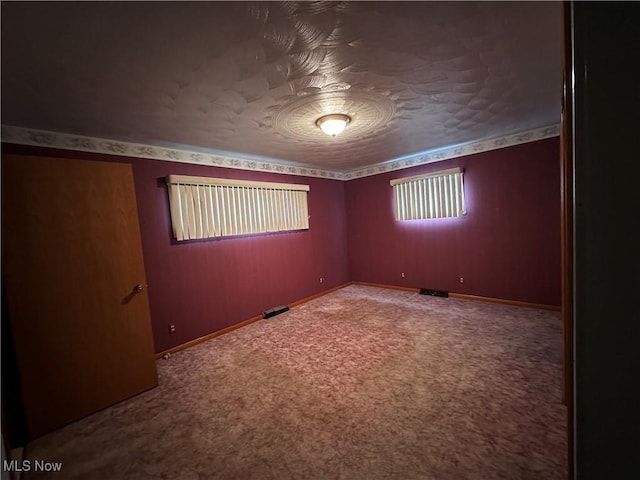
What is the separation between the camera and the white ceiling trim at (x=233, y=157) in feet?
7.79

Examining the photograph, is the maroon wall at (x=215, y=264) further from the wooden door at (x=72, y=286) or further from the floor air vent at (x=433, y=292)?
the floor air vent at (x=433, y=292)

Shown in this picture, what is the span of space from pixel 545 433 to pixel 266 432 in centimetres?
174

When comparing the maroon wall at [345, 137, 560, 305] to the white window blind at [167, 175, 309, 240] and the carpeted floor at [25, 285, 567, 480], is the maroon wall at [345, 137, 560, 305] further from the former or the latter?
the white window blind at [167, 175, 309, 240]

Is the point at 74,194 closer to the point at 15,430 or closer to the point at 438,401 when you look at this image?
the point at 15,430

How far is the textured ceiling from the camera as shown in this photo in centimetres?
131

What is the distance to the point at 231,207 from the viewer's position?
3.59m

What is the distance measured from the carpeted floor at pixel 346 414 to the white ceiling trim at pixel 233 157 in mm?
2302

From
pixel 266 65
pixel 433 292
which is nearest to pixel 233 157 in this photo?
pixel 266 65

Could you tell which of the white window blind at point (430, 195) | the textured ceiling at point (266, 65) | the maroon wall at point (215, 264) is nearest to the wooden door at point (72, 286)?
the textured ceiling at point (266, 65)

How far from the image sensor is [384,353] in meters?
2.66

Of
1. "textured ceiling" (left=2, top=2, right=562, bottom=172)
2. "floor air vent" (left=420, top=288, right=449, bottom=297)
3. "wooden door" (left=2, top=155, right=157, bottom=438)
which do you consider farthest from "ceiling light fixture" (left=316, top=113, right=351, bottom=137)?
"floor air vent" (left=420, top=288, right=449, bottom=297)

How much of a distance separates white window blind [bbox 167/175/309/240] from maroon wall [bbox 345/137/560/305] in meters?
1.69

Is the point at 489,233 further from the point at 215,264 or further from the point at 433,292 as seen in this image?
the point at 215,264

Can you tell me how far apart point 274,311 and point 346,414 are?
237 cm
